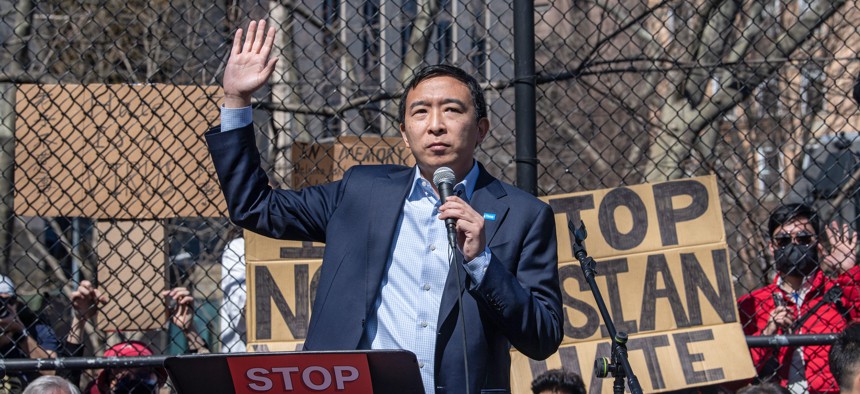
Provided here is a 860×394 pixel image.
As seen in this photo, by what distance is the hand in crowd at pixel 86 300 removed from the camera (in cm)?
458

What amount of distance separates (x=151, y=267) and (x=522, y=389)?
75.4 inches

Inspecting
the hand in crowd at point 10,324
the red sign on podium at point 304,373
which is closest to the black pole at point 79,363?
the hand in crowd at point 10,324

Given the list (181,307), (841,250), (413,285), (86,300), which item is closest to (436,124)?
(413,285)

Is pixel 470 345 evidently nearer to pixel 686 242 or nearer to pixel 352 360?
pixel 352 360

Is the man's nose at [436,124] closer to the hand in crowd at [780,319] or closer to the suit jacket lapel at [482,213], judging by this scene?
the suit jacket lapel at [482,213]

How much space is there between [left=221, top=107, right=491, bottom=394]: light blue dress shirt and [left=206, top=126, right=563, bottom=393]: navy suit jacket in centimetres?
4

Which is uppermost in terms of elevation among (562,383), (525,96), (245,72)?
(525,96)

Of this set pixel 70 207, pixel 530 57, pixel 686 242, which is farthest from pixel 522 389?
pixel 70 207

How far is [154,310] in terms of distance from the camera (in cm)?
484

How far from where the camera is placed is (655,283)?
15.1ft

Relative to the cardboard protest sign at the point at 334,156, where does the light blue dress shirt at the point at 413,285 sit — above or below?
below

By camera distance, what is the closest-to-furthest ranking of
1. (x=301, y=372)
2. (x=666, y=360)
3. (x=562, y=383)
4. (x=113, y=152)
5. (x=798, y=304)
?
(x=301, y=372) → (x=562, y=383) → (x=666, y=360) → (x=113, y=152) → (x=798, y=304)

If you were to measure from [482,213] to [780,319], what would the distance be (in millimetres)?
2506

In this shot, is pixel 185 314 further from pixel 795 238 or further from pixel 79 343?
pixel 795 238
